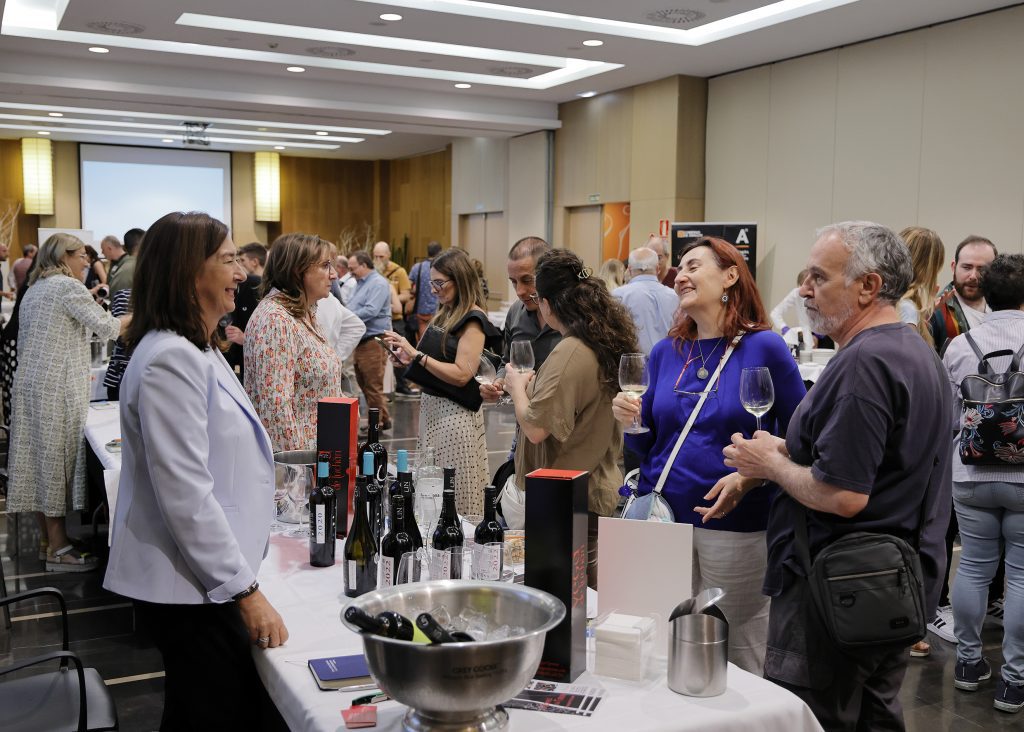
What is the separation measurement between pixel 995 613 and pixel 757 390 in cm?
279

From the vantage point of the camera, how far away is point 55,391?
14.9 ft

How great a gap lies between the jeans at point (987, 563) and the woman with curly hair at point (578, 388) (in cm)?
148

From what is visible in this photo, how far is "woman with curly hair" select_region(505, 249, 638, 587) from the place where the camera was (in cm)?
274

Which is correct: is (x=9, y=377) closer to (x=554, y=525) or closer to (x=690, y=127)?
(x=554, y=525)

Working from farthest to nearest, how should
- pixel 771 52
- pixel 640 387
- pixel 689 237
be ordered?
pixel 689 237
pixel 771 52
pixel 640 387

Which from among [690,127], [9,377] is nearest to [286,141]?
[690,127]

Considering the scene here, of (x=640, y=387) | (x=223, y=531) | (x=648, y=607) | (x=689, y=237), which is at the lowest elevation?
(x=648, y=607)

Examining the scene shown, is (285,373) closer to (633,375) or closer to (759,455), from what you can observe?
(633,375)

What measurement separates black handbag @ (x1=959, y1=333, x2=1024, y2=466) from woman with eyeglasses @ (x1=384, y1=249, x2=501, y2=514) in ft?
5.93

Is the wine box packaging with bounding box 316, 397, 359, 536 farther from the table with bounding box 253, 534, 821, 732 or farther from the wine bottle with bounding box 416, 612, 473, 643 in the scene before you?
the wine bottle with bounding box 416, 612, 473, 643

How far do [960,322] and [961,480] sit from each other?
997 mm

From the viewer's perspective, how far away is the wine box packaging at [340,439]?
2670 millimetres

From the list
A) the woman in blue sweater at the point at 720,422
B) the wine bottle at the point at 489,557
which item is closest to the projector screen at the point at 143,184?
the woman in blue sweater at the point at 720,422

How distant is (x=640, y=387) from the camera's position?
2.49 meters
